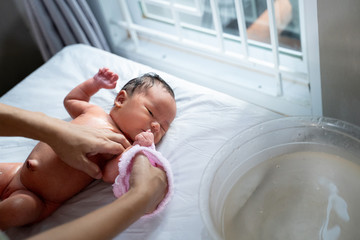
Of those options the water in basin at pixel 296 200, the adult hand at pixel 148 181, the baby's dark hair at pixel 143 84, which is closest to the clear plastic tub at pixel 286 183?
the water in basin at pixel 296 200

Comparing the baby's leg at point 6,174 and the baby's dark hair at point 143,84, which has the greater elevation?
the baby's dark hair at point 143,84

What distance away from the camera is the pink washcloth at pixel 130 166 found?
1.18 meters

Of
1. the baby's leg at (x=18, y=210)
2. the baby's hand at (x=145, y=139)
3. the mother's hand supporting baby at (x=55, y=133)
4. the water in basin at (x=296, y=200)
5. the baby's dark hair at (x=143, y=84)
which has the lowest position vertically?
the water in basin at (x=296, y=200)

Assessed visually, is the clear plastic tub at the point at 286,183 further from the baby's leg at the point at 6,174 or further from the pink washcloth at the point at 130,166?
the baby's leg at the point at 6,174

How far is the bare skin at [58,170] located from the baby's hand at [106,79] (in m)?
0.09

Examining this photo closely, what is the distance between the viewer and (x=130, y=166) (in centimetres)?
119

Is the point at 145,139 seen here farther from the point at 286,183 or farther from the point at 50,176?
the point at 286,183

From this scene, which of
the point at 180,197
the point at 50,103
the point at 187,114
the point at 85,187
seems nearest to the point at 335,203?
the point at 180,197

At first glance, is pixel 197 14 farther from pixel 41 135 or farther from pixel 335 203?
pixel 335 203

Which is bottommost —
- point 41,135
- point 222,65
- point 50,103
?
point 222,65

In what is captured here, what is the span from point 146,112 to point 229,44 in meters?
0.67

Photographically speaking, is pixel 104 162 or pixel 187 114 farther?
pixel 187 114

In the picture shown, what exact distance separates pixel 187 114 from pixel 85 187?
412 mm

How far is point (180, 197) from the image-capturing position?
124 centimetres
